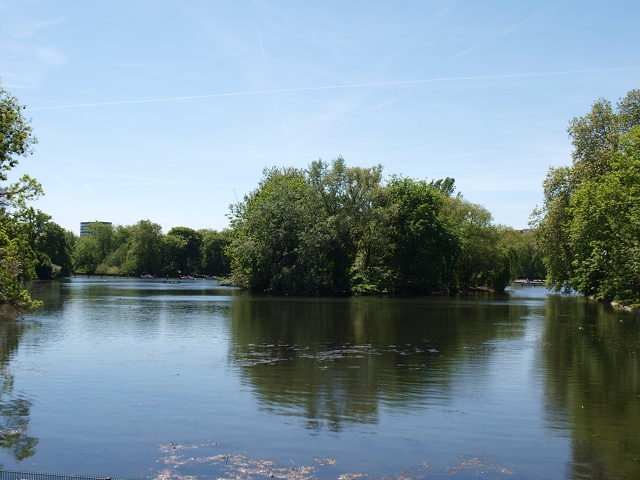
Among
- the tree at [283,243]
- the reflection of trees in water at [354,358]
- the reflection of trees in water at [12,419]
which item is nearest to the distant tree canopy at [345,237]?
the tree at [283,243]

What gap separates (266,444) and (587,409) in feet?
29.7

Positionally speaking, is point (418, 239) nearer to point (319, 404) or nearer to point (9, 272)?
point (9, 272)

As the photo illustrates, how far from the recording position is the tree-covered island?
56.1 m

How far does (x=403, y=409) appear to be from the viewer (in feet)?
54.6

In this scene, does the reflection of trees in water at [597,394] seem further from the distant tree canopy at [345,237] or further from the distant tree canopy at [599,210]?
the distant tree canopy at [345,237]

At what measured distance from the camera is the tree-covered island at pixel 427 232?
2208 inches

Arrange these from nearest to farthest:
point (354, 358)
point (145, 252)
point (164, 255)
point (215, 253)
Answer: point (354, 358)
point (145, 252)
point (164, 255)
point (215, 253)

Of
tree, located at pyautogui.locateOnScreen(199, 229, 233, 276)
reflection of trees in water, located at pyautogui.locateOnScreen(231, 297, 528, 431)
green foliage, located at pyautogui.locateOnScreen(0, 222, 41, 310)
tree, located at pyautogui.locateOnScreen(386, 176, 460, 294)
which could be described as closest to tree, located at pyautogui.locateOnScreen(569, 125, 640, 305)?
reflection of trees in water, located at pyautogui.locateOnScreen(231, 297, 528, 431)

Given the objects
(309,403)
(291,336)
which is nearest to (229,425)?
(309,403)

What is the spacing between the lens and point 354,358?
25.7m

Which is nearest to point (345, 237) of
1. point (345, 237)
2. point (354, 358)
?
point (345, 237)

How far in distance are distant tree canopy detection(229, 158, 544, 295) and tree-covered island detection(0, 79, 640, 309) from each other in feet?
0.48

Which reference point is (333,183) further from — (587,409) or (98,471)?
(98,471)

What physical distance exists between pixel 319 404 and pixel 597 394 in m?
8.56
